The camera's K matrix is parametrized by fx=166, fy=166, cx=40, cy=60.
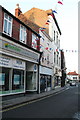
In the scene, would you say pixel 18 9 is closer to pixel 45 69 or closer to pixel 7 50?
pixel 45 69

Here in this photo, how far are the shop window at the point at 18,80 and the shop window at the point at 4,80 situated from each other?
3.22 ft

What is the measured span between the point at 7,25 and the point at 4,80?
14.9 ft

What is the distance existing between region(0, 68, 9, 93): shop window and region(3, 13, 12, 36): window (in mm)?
3132

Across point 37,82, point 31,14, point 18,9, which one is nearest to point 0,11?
point 37,82

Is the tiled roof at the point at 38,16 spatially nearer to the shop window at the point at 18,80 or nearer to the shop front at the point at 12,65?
the shop front at the point at 12,65

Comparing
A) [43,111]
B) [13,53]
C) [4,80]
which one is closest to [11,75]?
[4,80]

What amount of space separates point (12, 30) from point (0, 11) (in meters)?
2.16

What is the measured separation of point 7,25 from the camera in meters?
13.8

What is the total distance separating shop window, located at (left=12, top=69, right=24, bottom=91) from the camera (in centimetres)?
1454

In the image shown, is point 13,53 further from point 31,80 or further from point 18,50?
point 31,80

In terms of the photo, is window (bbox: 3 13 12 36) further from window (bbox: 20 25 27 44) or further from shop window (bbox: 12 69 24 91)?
shop window (bbox: 12 69 24 91)

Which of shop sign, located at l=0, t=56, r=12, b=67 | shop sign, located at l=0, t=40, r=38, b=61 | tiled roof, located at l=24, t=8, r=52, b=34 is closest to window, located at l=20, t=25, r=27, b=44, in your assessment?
shop sign, located at l=0, t=40, r=38, b=61

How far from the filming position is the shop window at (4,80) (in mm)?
12758

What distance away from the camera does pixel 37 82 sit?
66.0 ft
